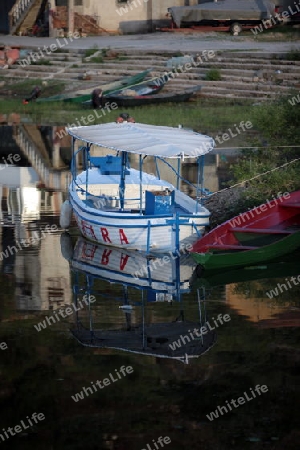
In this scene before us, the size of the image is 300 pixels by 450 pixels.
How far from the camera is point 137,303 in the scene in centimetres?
1905

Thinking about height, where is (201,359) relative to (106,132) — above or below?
below

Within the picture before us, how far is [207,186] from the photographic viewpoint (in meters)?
28.6

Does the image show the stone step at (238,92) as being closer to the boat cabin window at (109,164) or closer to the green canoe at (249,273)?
the boat cabin window at (109,164)

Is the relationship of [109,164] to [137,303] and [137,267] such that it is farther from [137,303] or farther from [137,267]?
[137,303]

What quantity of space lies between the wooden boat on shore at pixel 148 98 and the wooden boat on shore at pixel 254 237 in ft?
64.7

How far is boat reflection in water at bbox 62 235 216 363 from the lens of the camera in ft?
54.6

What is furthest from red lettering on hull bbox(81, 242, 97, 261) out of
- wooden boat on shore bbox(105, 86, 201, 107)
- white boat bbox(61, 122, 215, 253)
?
wooden boat on shore bbox(105, 86, 201, 107)

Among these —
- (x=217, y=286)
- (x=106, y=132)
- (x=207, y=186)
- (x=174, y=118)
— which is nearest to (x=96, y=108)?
(x=174, y=118)

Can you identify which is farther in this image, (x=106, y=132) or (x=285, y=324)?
(x=106, y=132)

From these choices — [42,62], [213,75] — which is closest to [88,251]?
[213,75]

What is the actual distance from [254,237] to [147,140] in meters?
2.80

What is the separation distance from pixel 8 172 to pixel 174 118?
8.94 m

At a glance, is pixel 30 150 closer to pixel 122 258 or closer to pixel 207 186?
pixel 207 186

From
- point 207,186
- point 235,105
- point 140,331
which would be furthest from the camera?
point 235,105
